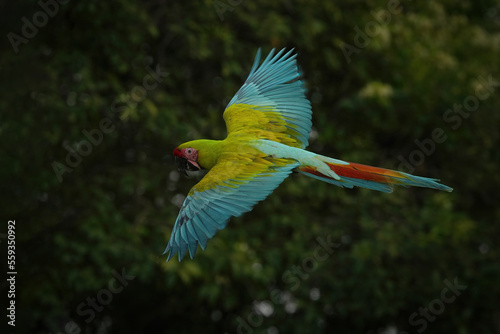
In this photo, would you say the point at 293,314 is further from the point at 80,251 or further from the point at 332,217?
the point at 80,251

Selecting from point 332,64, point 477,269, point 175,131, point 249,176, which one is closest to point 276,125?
point 249,176

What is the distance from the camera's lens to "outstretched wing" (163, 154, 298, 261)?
255 cm

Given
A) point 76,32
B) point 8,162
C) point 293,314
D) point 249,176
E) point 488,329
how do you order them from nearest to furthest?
point 249,176
point 8,162
point 76,32
point 293,314
point 488,329

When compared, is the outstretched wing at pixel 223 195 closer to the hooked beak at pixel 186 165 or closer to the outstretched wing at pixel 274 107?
the hooked beak at pixel 186 165

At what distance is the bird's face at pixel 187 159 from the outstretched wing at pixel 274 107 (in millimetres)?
276

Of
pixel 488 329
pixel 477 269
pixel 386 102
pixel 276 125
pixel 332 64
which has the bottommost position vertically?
pixel 488 329

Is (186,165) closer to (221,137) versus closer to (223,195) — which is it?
(223,195)

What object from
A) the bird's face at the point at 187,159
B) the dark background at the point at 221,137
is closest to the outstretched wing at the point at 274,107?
the bird's face at the point at 187,159

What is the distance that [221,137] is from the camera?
16.9ft

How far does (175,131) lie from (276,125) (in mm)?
1889

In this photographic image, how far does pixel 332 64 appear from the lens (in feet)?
18.5

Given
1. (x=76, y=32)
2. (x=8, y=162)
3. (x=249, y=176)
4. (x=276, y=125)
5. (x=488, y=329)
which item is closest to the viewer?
(x=249, y=176)

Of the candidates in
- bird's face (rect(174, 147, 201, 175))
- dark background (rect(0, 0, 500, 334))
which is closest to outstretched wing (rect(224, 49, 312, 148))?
bird's face (rect(174, 147, 201, 175))

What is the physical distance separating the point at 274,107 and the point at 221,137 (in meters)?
1.88
